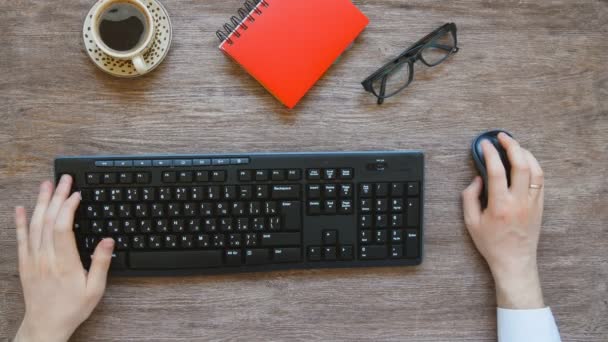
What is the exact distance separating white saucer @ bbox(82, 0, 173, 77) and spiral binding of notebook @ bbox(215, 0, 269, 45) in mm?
87

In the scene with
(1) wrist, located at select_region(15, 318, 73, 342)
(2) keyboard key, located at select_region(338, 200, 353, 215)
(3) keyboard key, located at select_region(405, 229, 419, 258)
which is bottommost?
(1) wrist, located at select_region(15, 318, 73, 342)

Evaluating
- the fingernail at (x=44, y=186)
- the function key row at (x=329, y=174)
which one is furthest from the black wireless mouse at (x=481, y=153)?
the fingernail at (x=44, y=186)

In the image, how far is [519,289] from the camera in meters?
0.96

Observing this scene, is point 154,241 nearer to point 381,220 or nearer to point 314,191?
point 314,191

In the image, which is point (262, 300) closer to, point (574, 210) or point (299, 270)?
point (299, 270)

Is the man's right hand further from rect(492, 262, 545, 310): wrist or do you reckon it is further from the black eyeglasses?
the black eyeglasses

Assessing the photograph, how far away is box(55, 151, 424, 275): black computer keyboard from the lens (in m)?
0.92

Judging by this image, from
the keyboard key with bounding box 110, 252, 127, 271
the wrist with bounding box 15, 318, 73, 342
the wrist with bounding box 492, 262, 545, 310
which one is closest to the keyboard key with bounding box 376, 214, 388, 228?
the wrist with bounding box 492, 262, 545, 310

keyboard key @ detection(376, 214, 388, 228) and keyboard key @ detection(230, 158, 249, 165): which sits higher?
keyboard key @ detection(230, 158, 249, 165)

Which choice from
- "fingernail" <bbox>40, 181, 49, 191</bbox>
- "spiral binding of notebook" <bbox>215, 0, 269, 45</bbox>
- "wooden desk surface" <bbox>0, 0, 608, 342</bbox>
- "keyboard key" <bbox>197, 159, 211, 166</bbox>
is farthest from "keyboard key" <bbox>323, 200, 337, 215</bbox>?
"fingernail" <bbox>40, 181, 49, 191</bbox>

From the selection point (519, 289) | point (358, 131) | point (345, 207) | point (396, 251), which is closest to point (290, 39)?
point (358, 131)

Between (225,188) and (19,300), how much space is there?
1.32 ft

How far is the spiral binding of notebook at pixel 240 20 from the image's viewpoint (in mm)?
938

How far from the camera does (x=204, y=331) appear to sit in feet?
3.19
